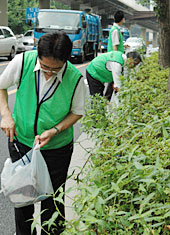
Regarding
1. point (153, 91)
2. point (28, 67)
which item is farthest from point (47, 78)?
point (153, 91)

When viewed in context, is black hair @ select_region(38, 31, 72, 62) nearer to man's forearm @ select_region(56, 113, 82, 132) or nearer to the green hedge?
man's forearm @ select_region(56, 113, 82, 132)

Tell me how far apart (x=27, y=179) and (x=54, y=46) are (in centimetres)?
85

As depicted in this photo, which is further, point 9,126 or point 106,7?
point 106,7

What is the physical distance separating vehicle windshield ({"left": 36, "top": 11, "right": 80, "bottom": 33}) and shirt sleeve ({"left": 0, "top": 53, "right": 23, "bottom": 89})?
796 inches

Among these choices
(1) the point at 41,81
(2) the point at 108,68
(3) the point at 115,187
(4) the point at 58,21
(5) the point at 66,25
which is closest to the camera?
(3) the point at 115,187

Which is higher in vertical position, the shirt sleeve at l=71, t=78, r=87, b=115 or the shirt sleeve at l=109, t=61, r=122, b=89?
the shirt sleeve at l=71, t=78, r=87, b=115

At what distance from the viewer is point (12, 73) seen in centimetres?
301

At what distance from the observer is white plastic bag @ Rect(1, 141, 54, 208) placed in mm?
2949

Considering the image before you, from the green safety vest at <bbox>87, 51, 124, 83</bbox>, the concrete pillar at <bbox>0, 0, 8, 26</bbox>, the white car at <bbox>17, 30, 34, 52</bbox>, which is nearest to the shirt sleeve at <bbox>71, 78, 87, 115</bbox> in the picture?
the green safety vest at <bbox>87, 51, 124, 83</bbox>

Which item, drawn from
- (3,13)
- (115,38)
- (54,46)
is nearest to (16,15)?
(3,13)

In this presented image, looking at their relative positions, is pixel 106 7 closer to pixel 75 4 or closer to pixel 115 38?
pixel 75 4

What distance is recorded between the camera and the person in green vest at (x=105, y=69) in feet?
19.6

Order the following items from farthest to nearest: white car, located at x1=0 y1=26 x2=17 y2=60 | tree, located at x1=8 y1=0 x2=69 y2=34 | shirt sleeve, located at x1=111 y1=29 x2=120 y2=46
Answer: tree, located at x1=8 y1=0 x2=69 y2=34
white car, located at x1=0 y1=26 x2=17 y2=60
shirt sleeve, located at x1=111 y1=29 x2=120 y2=46

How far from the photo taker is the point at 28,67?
9.78 feet
